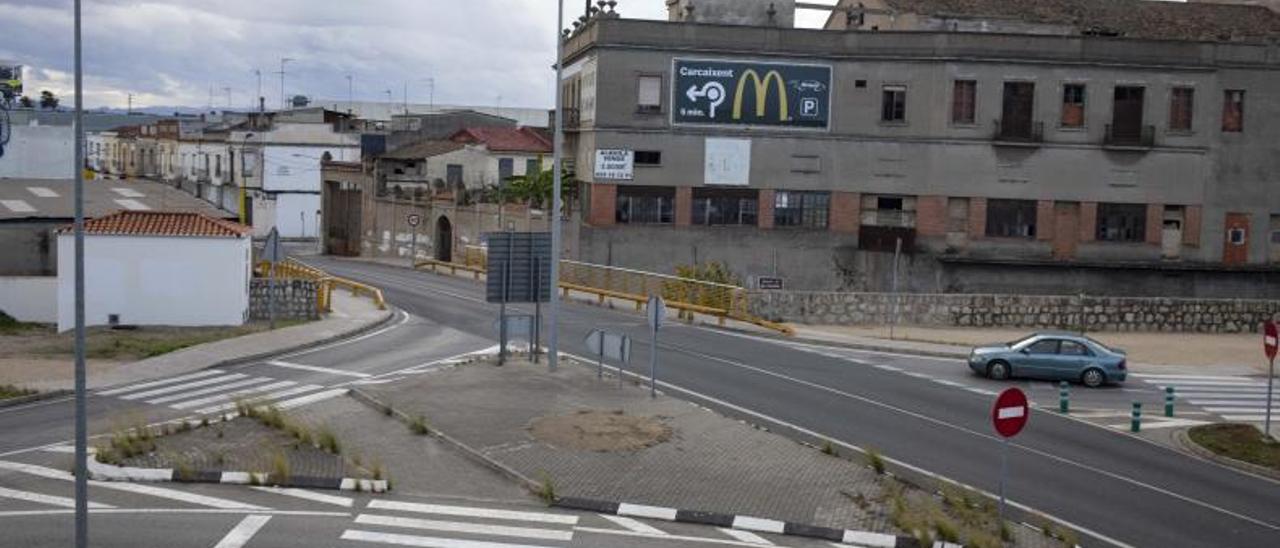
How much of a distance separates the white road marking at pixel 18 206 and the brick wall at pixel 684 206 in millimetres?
22286

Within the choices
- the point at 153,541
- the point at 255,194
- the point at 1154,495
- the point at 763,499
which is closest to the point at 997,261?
the point at 1154,495

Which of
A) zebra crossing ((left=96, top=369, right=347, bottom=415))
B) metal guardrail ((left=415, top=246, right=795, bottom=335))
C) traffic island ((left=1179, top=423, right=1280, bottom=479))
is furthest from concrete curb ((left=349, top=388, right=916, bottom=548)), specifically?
metal guardrail ((left=415, top=246, right=795, bottom=335))

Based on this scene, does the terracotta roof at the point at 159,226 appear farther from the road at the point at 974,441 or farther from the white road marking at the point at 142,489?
the white road marking at the point at 142,489

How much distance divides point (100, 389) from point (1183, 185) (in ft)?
134

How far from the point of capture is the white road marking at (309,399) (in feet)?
80.3

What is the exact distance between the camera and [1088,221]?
51.8 metres

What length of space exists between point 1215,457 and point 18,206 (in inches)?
1444

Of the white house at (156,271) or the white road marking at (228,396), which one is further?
the white house at (156,271)

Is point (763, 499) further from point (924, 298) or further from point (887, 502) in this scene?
point (924, 298)

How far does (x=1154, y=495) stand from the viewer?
19938 mm

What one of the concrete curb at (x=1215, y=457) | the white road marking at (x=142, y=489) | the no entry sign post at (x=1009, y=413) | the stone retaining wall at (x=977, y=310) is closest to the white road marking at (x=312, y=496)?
the white road marking at (x=142, y=489)

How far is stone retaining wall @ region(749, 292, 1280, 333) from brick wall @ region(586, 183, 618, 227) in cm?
1068

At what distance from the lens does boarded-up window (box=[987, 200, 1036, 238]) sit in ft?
169

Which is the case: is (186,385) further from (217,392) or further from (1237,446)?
(1237,446)
